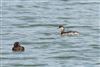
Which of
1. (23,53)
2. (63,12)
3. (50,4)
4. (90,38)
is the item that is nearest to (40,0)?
(50,4)

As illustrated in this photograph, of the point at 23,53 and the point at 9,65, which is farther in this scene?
the point at 23,53

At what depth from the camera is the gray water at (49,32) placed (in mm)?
25031

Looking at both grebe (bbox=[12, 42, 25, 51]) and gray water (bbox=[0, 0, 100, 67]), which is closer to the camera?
gray water (bbox=[0, 0, 100, 67])

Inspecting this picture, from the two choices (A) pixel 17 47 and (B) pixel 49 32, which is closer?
(A) pixel 17 47

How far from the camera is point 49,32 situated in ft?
100

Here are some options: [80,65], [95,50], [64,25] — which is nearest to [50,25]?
[64,25]

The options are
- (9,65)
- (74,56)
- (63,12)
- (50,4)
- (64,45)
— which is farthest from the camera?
(50,4)

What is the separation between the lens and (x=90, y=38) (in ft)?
95.6

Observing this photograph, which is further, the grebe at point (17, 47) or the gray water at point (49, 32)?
the grebe at point (17, 47)

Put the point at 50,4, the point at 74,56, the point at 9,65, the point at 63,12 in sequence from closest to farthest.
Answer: the point at 9,65 < the point at 74,56 < the point at 63,12 < the point at 50,4

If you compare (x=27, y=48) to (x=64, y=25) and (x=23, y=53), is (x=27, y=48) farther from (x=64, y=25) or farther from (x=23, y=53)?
(x=64, y=25)

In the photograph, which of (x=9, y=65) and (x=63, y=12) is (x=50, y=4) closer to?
(x=63, y=12)

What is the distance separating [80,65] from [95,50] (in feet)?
9.96

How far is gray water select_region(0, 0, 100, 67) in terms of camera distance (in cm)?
2503
